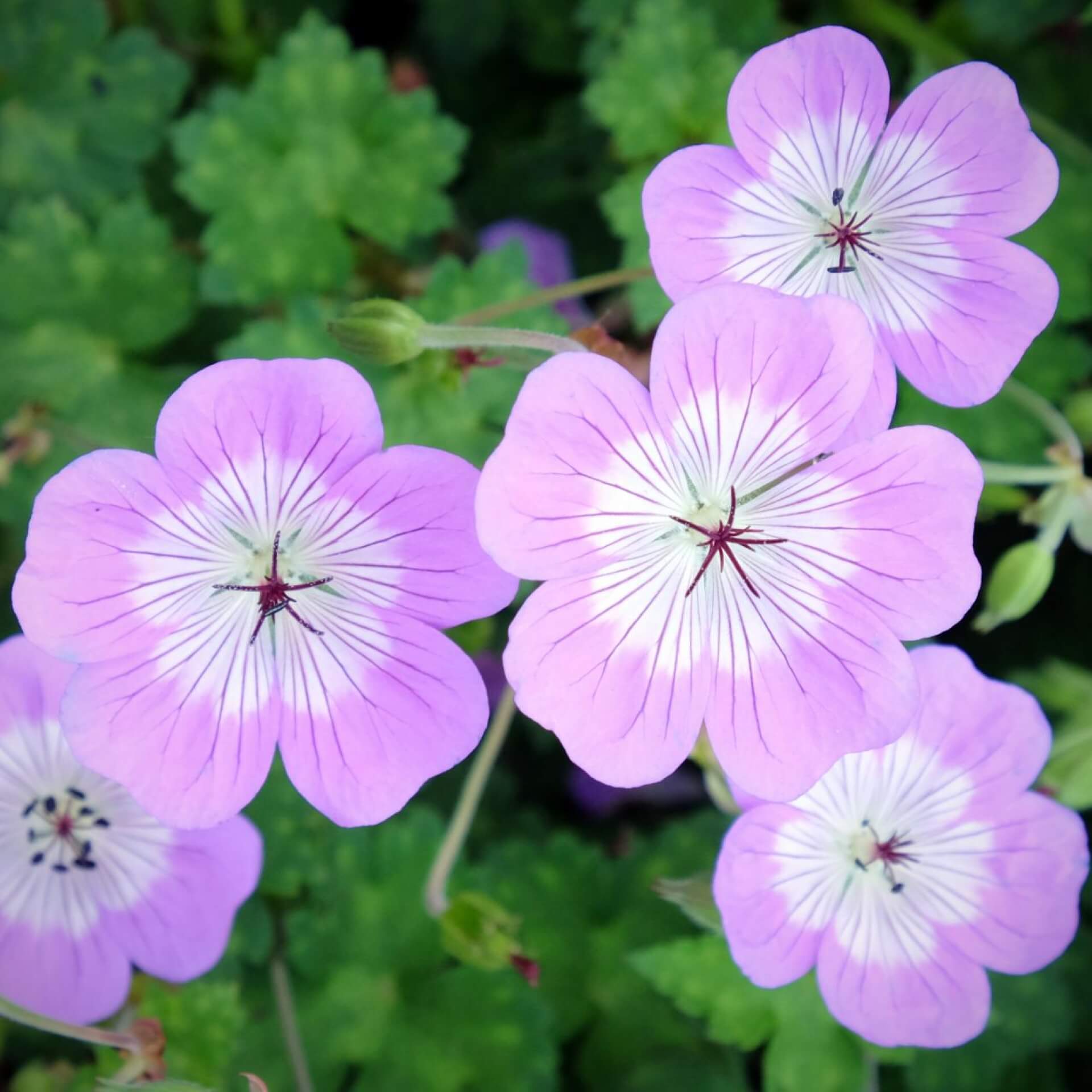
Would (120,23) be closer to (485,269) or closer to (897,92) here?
(485,269)

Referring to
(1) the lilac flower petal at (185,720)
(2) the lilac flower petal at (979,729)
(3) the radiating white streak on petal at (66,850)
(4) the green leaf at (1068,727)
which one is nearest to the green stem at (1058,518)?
(2) the lilac flower petal at (979,729)

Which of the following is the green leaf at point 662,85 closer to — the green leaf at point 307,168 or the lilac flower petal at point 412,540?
the green leaf at point 307,168

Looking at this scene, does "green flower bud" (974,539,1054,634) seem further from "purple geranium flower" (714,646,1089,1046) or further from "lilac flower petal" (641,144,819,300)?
"lilac flower petal" (641,144,819,300)

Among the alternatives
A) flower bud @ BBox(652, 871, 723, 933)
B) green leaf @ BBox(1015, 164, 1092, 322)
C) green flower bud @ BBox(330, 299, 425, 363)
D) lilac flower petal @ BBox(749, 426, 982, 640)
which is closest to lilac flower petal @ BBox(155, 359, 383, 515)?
green flower bud @ BBox(330, 299, 425, 363)

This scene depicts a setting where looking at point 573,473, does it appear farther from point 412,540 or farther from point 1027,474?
point 1027,474

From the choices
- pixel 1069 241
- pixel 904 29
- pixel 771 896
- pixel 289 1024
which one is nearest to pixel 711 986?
pixel 771 896

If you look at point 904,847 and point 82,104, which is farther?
point 82,104
